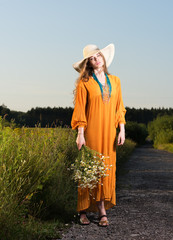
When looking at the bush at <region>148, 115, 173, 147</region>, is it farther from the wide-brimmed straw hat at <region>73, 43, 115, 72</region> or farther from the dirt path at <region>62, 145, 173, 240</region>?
the wide-brimmed straw hat at <region>73, 43, 115, 72</region>

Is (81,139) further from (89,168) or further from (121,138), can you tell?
(121,138)

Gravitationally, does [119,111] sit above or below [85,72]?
below

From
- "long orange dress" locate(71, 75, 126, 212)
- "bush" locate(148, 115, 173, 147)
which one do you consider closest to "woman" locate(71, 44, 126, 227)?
"long orange dress" locate(71, 75, 126, 212)

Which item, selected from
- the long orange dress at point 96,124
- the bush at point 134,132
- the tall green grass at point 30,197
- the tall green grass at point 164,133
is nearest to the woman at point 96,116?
the long orange dress at point 96,124

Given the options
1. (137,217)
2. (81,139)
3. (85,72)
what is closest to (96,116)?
(81,139)

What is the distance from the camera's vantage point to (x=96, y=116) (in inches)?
167

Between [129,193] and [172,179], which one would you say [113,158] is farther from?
[172,179]

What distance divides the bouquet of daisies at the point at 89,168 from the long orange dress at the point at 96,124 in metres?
0.10

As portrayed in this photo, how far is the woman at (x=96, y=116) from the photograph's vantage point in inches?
167

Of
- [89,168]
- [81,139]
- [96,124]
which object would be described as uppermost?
[96,124]

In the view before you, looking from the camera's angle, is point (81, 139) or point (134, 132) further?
point (134, 132)

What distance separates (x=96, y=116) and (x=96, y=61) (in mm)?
779

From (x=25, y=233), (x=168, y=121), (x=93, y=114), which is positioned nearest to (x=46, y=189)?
(x=25, y=233)

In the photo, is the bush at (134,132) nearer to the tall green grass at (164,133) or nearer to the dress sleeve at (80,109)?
the tall green grass at (164,133)
